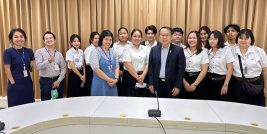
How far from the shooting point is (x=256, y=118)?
49.8 inches

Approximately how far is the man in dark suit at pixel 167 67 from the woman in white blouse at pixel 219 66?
0.60 meters

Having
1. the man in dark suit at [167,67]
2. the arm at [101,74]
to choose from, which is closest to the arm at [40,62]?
the arm at [101,74]

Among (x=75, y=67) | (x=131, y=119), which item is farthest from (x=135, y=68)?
(x=131, y=119)

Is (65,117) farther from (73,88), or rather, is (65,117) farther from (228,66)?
(228,66)

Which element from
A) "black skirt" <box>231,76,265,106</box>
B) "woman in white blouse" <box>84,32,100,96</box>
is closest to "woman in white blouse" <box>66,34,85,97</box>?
"woman in white blouse" <box>84,32,100,96</box>

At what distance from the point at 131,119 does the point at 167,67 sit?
126cm

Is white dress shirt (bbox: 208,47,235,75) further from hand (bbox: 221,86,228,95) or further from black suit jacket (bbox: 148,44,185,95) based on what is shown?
black suit jacket (bbox: 148,44,185,95)

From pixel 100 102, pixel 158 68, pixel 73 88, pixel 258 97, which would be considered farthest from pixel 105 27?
pixel 258 97

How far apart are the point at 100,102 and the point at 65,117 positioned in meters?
0.39

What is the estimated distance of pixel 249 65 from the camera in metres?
2.49

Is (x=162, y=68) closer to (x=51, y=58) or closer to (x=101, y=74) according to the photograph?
(x=101, y=74)

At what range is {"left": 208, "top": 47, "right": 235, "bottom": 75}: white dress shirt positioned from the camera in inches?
99.8

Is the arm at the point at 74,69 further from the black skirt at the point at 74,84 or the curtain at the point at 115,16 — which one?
the curtain at the point at 115,16

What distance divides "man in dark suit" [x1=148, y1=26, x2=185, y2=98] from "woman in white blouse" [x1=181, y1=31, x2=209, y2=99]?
271 millimetres
